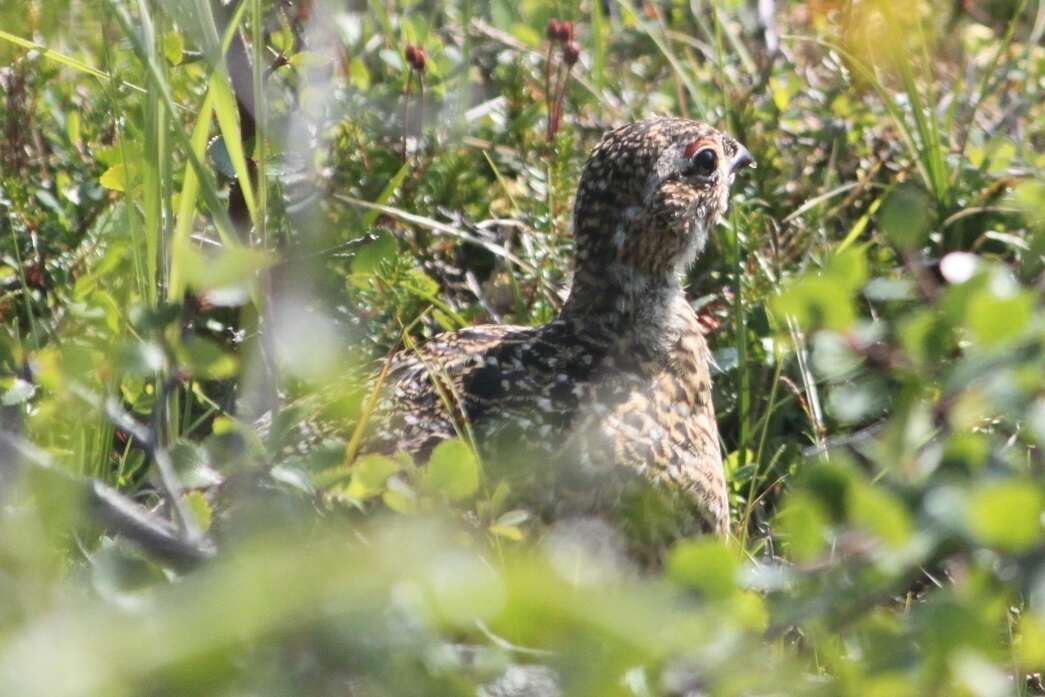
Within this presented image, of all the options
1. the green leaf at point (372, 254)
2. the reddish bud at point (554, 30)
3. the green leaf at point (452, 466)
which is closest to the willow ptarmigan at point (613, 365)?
the green leaf at point (372, 254)

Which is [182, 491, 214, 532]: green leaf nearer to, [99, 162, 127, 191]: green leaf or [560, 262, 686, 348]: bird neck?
[99, 162, 127, 191]: green leaf

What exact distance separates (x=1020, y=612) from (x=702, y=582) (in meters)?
2.45

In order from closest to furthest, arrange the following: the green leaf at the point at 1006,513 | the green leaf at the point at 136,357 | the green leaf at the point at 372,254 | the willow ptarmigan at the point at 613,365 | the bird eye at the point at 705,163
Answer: the green leaf at the point at 1006,513, the green leaf at the point at 136,357, the green leaf at the point at 372,254, the willow ptarmigan at the point at 613,365, the bird eye at the point at 705,163

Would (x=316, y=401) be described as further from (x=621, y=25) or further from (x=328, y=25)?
(x=621, y=25)

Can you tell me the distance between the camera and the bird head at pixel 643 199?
4.12m

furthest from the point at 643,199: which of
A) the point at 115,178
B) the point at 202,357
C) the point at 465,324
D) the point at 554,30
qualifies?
the point at 202,357

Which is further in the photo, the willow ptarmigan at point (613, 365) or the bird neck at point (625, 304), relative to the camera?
the bird neck at point (625, 304)

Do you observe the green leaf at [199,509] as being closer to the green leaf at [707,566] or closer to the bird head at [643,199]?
the green leaf at [707,566]

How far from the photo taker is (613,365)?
3830 millimetres

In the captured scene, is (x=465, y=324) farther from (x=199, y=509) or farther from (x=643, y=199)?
(x=199, y=509)

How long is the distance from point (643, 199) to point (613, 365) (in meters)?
0.55

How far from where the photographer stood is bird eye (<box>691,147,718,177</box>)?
4227mm

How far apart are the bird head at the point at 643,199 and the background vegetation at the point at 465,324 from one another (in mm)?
435

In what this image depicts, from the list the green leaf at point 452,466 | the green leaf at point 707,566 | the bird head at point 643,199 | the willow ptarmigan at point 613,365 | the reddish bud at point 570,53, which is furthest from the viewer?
the reddish bud at point 570,53
